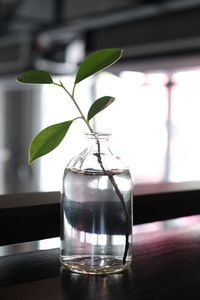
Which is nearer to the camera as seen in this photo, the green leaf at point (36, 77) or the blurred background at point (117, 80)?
the green leaf at point (36, 77)

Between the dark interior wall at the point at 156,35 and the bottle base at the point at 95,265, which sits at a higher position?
the dark interior wall at the point at 156,35

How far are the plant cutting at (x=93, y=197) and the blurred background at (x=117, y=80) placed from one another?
1.95 meters

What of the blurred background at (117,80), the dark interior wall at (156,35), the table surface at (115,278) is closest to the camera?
the table surface at (115,278)

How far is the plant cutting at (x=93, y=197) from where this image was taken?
0.72 m

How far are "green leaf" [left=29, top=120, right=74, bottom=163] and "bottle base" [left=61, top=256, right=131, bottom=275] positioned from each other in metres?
0.16

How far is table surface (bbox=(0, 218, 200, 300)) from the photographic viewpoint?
63 centimetres

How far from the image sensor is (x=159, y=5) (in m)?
4.02

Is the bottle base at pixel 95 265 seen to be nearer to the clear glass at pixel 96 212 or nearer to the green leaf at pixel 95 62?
the clear glass at pixel 96 212

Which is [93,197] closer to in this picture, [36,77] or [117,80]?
[36,77]


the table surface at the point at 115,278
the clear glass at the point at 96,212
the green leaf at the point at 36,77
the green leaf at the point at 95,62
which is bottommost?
the table surface at the point at 115,278

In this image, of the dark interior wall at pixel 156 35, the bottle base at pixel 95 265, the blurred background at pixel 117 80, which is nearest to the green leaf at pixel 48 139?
the bottle base at pixel 95 265

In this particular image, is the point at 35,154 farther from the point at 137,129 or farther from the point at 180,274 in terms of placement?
the point at 137,129

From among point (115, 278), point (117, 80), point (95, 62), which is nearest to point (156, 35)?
point (117, 80)

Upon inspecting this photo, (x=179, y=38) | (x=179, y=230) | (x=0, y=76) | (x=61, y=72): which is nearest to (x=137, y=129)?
(x=61, y=72)
